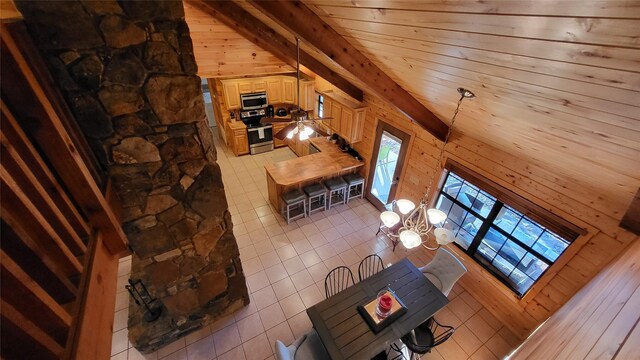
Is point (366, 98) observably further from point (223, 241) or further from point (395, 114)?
point (223, 241)

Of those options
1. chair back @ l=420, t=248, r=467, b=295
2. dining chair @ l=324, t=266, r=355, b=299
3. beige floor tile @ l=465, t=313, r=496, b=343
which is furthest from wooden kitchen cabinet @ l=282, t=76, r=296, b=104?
beige floor tile @ l=465, t=313, r=496, b=343

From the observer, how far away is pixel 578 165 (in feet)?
7.36

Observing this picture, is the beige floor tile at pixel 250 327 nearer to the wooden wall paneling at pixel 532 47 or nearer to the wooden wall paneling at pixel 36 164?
the wooden wall paneling at pixel 36 164

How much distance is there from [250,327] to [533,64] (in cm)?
387

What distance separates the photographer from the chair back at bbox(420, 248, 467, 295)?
3.41 metres

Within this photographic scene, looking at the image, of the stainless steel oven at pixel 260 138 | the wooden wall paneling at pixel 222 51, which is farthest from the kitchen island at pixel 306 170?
the wooden wall paneling at pixel 222 51

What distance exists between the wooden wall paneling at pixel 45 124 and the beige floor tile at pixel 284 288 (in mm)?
2692

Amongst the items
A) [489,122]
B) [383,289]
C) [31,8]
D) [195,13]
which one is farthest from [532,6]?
[195,13]

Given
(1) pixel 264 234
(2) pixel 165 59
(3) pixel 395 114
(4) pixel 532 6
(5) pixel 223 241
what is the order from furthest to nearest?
(1) pixel 264 234, (3) pixel 395 114, (5) pixel 223 241, (2) pixel 165 59, (4) pixel 532 6

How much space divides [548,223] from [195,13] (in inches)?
218

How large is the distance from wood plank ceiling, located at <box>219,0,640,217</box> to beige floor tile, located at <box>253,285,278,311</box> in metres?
3.38

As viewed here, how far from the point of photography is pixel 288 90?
6.65 metres

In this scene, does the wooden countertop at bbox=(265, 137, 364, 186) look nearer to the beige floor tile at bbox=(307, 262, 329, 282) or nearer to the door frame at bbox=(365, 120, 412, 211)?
the door frame at bbox=(365, 120, 412, 211)

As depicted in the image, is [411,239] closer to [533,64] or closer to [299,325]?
[533,64]
